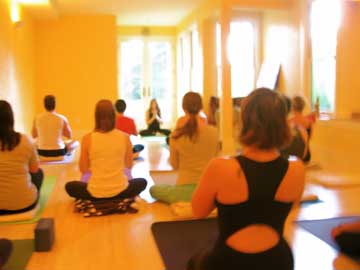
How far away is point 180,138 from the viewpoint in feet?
11.2

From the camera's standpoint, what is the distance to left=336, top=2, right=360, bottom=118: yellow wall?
5754 millimetres

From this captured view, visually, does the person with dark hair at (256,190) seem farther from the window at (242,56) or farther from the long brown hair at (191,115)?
the window at (242,56)

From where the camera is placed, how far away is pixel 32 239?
2.88 meters

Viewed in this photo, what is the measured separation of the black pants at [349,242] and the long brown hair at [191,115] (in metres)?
1.29

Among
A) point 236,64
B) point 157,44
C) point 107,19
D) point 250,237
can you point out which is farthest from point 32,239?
point 157,44

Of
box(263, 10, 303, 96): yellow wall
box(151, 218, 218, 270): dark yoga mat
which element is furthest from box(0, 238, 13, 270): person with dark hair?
box(263, 10, 303, 96): yellow wall

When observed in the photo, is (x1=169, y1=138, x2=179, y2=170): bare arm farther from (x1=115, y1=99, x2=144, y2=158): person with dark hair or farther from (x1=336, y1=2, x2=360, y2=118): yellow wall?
(x1=336, y1=2, x2=360, y2=118): yellow wall

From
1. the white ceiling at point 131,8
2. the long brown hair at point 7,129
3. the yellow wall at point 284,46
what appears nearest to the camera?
the long brown hair at point 7,129

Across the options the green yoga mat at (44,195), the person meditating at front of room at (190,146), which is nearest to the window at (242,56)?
the green yoga mat at (44,195)

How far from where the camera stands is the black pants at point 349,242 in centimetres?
252

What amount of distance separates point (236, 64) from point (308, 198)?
5.18 m

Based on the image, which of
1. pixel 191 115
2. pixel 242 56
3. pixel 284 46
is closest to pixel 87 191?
pixel 191 115

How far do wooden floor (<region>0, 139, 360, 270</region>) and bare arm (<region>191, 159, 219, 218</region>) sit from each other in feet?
3.20

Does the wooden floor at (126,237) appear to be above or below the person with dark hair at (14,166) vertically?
below
